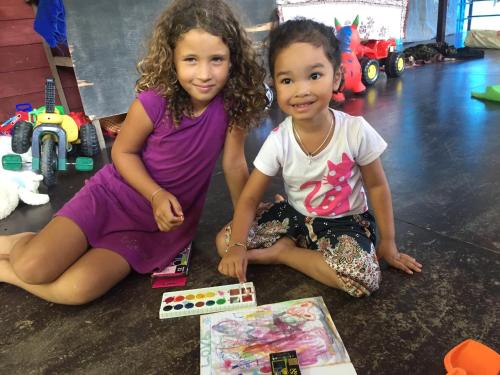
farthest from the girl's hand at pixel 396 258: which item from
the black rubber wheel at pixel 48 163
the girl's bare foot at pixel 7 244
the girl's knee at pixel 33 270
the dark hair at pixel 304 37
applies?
the black rubber wheel at pixel 48 163

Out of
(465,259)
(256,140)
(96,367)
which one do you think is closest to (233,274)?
(96,367)

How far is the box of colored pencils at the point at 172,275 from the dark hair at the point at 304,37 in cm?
54

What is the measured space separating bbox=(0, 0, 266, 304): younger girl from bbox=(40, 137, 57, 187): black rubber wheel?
1.94 feet

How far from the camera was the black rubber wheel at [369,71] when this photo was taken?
3182 millimetres

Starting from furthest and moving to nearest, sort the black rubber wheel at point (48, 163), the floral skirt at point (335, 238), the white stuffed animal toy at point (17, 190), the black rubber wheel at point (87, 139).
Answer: the black rubber wheel at point (87, 139) → the black rubber wheel at point (48, 163) → the white stuffed animal toy at point (17, 190) → the floral skirt at point (335, 238)

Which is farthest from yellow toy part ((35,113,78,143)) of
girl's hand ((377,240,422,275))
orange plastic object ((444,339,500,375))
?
orange plastic object ((444,339,500,375))

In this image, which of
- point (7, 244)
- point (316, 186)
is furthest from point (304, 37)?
point (7, 244)

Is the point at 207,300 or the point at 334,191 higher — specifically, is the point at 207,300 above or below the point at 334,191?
below

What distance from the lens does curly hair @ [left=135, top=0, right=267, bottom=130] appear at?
0.98m

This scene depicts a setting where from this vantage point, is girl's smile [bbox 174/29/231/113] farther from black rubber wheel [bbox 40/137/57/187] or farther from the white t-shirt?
black rubber wheel [bbox 40/137/57/187]

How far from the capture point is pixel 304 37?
2.87 ft

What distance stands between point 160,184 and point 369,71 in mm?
2567

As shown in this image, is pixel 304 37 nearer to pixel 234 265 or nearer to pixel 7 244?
pixel 234 265

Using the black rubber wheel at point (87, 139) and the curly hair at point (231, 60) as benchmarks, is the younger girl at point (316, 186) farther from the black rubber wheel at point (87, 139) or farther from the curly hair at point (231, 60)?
the black rubber wheel at point (87, 139)
